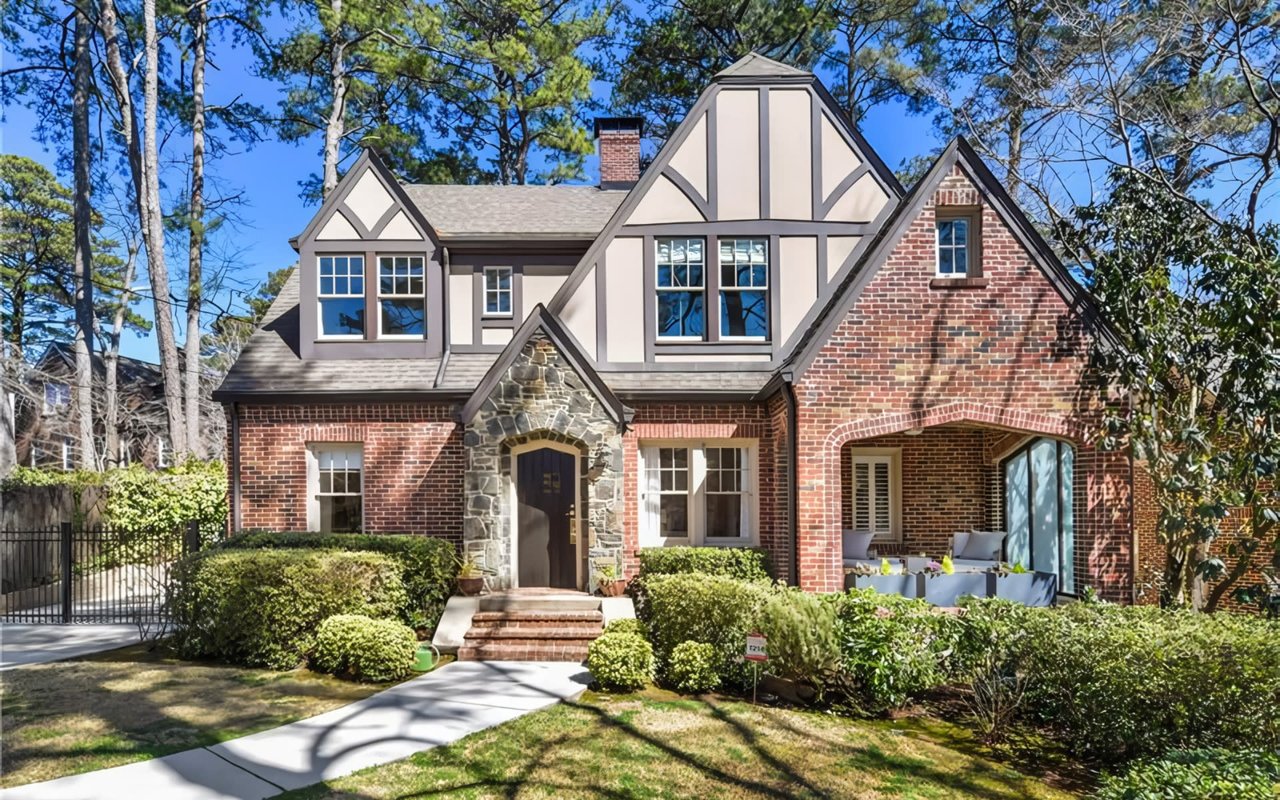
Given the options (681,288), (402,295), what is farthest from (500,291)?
(681,288)

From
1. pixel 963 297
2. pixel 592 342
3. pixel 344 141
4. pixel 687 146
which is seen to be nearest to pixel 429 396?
pixel 592 342

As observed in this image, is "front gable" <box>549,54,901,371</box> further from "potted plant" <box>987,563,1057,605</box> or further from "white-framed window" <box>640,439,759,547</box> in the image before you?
"potted plant" <box>987,563,1057,605</box>

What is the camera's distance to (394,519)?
12.2m

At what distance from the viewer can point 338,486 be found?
1254 cm

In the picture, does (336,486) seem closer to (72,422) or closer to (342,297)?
(342,297)

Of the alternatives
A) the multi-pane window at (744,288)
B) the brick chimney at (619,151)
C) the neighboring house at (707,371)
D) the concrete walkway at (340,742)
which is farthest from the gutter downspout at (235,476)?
the brick chimney at (619,151)

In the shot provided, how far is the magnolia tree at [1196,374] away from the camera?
8430mm

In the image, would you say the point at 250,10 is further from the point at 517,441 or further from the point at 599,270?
the point at 517,441

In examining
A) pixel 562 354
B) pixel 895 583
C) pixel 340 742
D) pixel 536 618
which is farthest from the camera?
pixel 562 354

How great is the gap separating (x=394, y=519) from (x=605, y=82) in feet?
67.1

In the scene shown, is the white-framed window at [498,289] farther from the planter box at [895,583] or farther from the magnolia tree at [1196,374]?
the magnolia tree at [1196,374]

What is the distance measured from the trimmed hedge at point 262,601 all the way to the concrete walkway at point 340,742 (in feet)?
5.57

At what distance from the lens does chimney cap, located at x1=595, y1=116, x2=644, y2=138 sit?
16469 mm

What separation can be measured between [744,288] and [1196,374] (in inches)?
259
